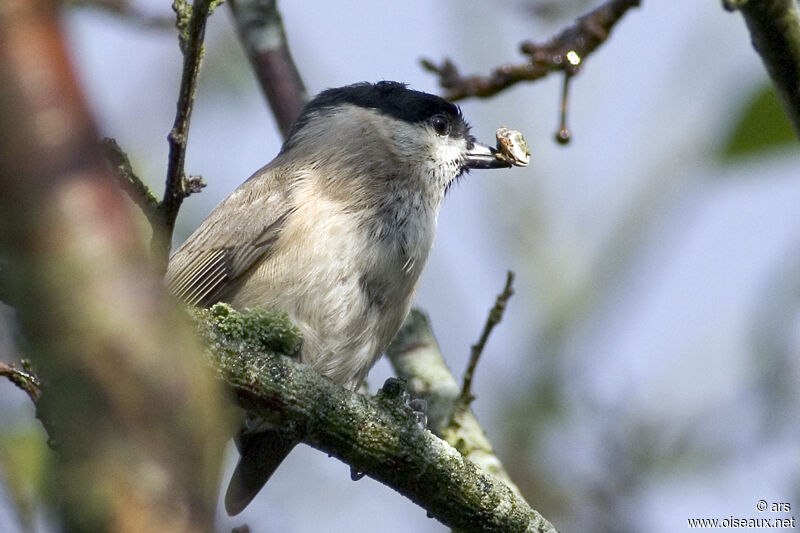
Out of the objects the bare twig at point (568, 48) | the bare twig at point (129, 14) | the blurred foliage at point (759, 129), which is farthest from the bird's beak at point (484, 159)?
the bare twig at point (129, 14)

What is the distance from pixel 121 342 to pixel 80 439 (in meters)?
0.11

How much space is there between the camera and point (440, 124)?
455cm

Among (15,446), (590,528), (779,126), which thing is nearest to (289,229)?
(15,446)

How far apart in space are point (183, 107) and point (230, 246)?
4.78 ft

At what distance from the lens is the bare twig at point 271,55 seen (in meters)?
4.78

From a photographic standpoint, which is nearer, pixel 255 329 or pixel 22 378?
pixel 22 378

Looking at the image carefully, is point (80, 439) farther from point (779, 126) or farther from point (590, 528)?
point (779, 126)

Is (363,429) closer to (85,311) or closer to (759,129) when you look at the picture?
(85,311)

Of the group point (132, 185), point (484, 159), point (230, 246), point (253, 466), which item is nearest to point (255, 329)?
point (132, 185)

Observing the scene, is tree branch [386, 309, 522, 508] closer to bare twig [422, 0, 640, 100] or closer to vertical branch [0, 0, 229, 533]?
bare twig [422, 0, 640, 100]

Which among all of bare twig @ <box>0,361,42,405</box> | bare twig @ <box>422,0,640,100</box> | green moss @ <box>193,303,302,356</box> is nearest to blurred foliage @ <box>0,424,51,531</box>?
bare twig @ <box>0,361,42,405</box>

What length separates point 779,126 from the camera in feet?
11.7

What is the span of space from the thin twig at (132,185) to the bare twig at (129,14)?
180 centimetres

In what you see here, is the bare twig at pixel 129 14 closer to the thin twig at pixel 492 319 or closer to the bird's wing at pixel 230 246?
the bird's wing at pixel 230 246
